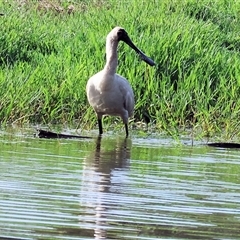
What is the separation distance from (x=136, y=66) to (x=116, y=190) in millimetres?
5748

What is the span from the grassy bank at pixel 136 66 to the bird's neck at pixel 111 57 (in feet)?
1.69

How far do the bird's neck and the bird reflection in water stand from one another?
1.36m

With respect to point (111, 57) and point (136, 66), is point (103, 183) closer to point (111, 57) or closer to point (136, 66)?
point (111, 57)

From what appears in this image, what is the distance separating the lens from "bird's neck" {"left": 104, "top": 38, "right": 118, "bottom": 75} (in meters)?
10.1

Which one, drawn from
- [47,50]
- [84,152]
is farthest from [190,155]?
[47,50]

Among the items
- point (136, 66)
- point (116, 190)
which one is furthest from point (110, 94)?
point (116, 190)

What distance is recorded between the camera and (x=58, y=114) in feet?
34.1

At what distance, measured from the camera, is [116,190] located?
18.8 feet

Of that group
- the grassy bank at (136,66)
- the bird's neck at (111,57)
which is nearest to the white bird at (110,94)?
the bird's neck at (111,57)

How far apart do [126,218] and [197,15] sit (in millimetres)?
10973

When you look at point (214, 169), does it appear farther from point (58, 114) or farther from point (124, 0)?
point (124, 0)

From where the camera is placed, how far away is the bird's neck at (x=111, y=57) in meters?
10.1

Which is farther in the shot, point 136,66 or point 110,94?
point 136,66

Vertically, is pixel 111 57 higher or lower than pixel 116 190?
higher
